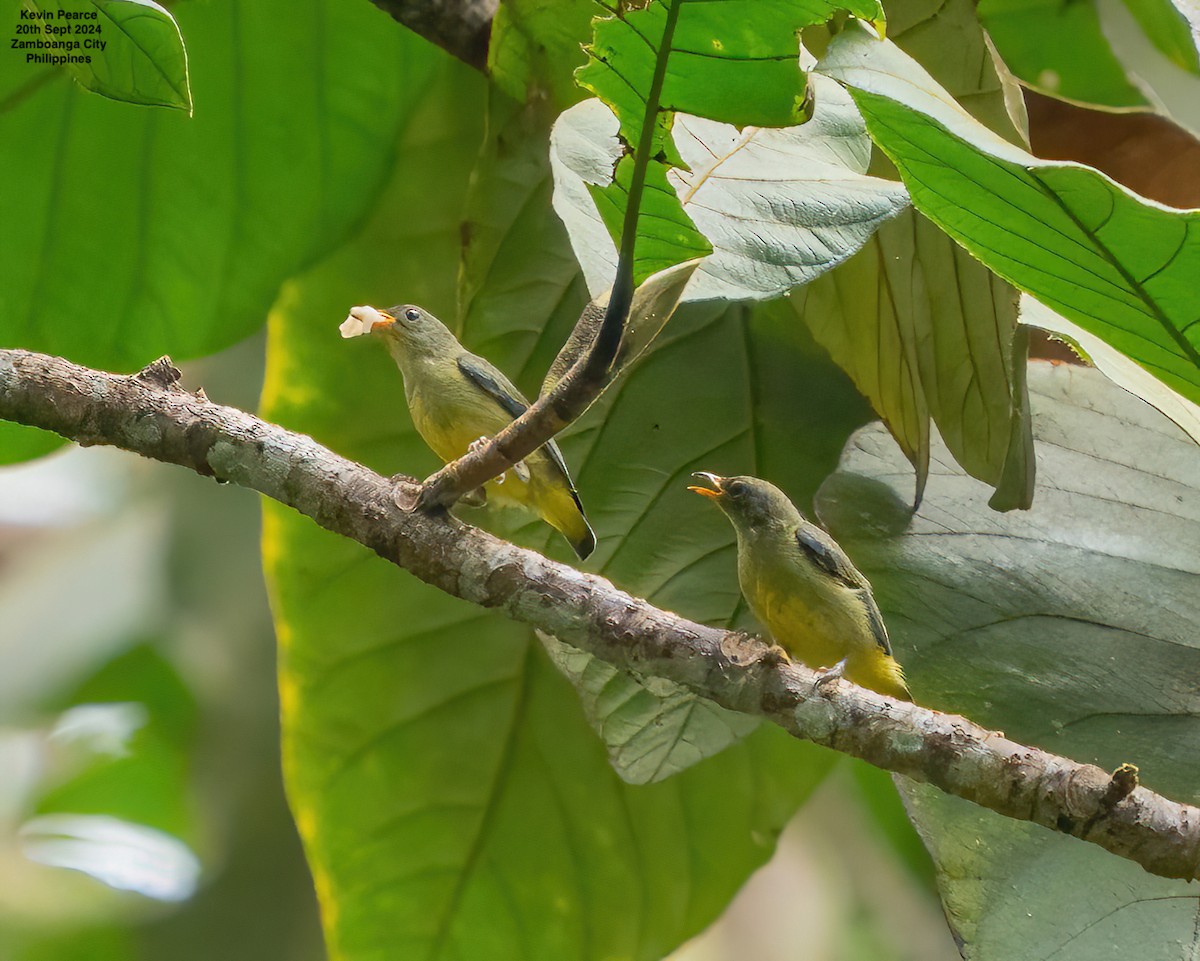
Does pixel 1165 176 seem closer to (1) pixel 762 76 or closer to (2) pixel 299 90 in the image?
(1) pixel 762 76

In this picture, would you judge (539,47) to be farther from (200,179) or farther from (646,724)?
(646,724)

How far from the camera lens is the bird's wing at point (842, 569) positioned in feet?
2.99

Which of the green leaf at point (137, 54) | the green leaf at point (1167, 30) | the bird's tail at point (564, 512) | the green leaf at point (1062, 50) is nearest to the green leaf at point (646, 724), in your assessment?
the bird's tail at point (564, 512)

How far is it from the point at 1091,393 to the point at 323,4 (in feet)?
3.25

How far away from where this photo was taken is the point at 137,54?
0.71 metres

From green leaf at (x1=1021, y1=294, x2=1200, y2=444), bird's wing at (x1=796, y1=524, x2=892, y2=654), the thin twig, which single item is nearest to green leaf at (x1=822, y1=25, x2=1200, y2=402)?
green leaf at (x1=1021, y1=294, x2=1200, y2=444)

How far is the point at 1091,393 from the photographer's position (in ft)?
3.86

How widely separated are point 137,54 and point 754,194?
44 cm

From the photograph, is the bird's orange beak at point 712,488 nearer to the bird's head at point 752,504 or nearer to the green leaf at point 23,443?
the bird's head at point 752,504

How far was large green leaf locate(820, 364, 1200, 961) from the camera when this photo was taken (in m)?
0.86

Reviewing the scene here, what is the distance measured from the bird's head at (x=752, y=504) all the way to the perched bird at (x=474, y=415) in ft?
0.47

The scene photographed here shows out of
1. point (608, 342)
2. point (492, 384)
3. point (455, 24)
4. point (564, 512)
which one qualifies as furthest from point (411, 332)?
point (608, 342)

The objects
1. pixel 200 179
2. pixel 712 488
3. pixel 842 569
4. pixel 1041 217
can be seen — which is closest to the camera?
pixel 1041 217

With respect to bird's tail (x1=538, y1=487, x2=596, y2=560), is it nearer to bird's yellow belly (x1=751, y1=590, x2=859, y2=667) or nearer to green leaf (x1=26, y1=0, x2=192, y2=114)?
bird's yellow belly (x1=751, y1=590, x2=859, y2=667)
